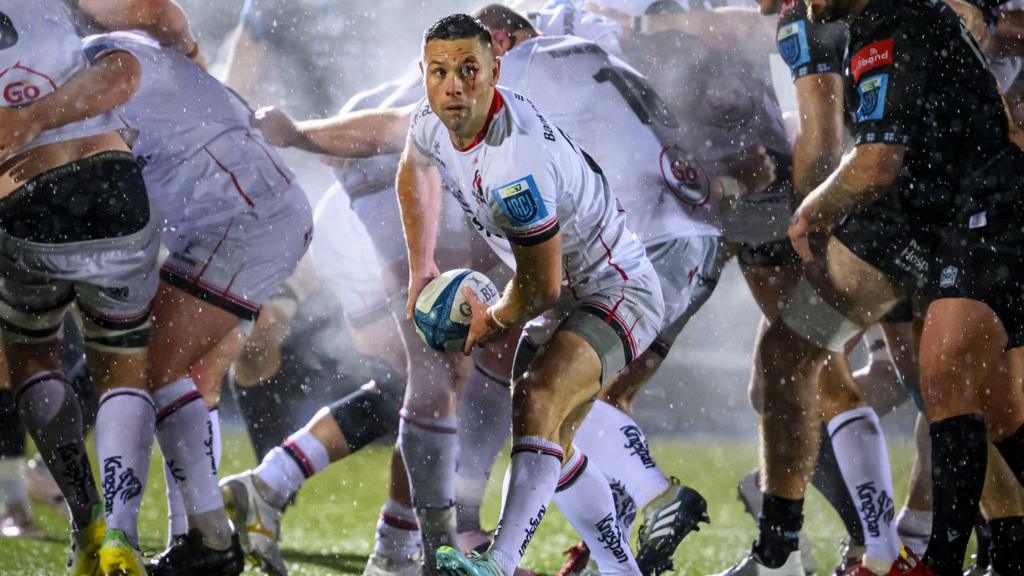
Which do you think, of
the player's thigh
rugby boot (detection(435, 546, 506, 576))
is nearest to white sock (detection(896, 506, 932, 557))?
the player's thigh

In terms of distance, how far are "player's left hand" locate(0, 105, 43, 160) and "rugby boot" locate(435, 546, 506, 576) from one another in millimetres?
1711

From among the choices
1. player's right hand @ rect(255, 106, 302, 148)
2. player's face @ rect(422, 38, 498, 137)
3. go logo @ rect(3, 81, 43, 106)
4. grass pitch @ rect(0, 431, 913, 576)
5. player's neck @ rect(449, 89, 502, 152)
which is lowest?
grass pitch @ rect(0, 431, 913, 576)

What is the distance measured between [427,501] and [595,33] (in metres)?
1.60

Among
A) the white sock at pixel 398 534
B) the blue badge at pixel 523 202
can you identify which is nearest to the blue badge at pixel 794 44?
the blue badge at pixel 523 202

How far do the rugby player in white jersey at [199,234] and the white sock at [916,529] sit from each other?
209cm

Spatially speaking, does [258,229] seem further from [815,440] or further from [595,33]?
[815,440]

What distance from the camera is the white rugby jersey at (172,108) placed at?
4.15 m

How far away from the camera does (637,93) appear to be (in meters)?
4.37

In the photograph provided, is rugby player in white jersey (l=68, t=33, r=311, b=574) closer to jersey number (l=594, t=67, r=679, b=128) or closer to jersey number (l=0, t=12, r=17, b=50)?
jersey number (l=0, t=12, r=17, b=50)

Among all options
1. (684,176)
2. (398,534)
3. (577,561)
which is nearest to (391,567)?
(398,534)

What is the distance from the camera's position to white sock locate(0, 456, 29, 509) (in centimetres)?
484

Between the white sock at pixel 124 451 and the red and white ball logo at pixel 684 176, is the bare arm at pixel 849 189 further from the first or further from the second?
the white sock at pixel 124 451

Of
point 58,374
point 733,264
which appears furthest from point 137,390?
point 733,264

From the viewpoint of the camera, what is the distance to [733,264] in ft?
26.2
